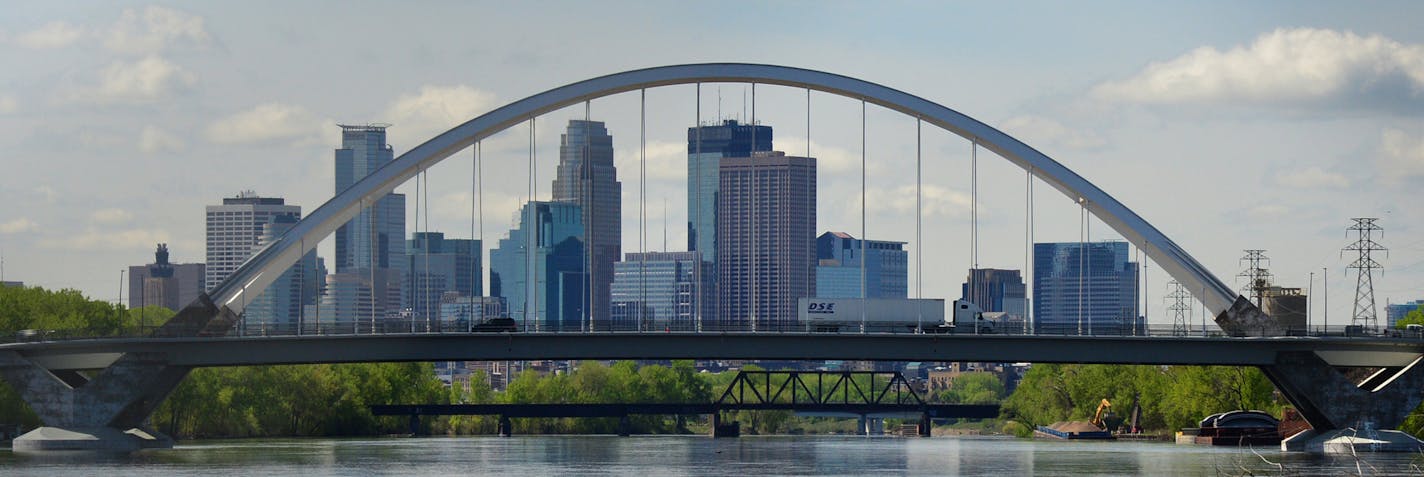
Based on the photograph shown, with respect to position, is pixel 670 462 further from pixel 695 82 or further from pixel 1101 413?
pixel 1101 413

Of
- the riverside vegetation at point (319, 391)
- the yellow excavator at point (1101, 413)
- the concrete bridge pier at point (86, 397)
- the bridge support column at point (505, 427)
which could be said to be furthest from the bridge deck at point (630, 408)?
the concrete bridge pier at point (86, 397)

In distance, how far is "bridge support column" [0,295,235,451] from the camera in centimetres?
10256

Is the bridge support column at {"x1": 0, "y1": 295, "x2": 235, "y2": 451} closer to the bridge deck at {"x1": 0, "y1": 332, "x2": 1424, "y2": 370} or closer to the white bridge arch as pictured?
the bridge deck at {"x1": 0, "y1": 332, "x2": 1424, "y2": 370}

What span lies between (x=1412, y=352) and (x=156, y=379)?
59.4 meters

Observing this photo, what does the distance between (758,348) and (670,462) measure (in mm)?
6770

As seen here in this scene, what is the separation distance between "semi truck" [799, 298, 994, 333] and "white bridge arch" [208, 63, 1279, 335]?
9354mm

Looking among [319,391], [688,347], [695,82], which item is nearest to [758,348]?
[688,347]

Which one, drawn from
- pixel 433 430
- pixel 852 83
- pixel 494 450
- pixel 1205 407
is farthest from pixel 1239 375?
pixel 433 430

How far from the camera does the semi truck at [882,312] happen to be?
114000 mm

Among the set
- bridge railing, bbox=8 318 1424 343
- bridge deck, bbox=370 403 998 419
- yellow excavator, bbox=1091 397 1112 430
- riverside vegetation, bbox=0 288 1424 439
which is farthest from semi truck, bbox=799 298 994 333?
bridge deck, bbox=370 403 998 419

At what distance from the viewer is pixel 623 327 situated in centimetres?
11344

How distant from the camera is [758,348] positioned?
330 ft

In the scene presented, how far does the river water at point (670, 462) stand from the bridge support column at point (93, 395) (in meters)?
3.00

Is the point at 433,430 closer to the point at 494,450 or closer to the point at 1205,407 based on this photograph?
the point at 494,450
